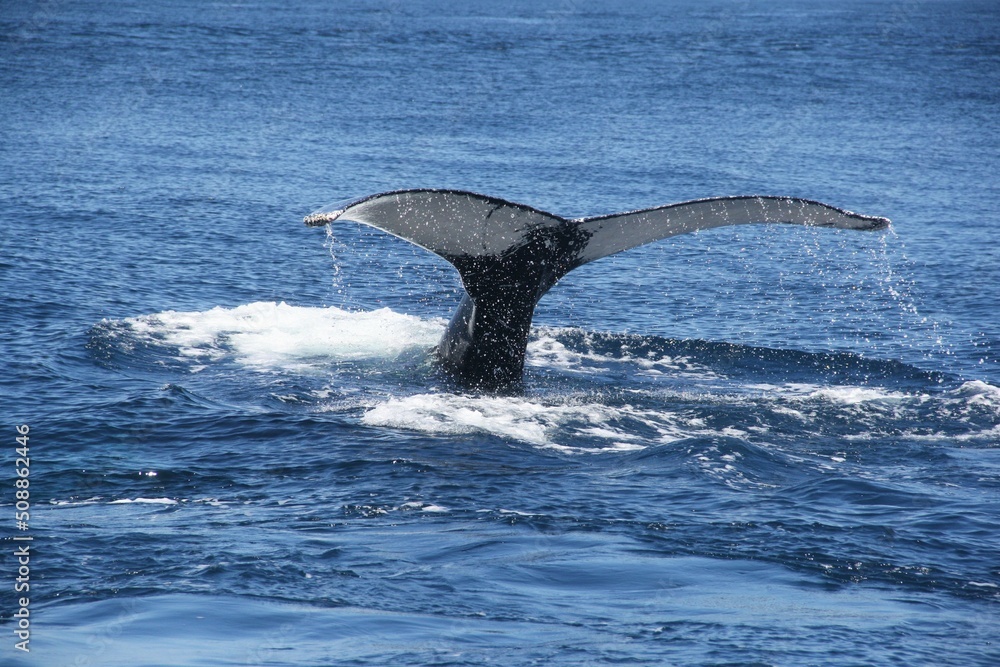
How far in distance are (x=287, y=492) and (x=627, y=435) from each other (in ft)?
8.66

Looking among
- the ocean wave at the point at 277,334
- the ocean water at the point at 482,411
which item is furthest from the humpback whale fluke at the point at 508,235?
the ocean wave at the point at 277,334

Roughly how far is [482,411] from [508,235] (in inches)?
54.6

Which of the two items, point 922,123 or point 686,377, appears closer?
point 686,377

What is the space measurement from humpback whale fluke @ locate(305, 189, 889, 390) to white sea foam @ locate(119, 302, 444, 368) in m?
1.64

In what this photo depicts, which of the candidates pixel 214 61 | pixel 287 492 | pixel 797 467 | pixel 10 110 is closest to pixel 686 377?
pixel 797 467

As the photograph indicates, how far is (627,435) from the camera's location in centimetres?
901

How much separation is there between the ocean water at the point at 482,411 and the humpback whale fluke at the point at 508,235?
1.62ft

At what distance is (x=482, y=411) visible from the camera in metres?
9.40

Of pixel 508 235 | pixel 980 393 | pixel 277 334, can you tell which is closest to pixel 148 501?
pixel 508 235

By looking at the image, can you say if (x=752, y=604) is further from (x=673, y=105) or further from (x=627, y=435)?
(x=673, y=105)

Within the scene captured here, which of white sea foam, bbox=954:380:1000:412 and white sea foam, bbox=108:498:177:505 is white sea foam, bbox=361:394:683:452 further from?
white sea foam, bbox=954:380:1000:412

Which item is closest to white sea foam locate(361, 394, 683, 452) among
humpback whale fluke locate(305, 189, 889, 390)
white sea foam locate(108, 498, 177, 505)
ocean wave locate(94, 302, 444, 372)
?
humpback whale fluke locate(305, 189, 889, 390)

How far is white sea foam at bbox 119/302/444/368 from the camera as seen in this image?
447 inches

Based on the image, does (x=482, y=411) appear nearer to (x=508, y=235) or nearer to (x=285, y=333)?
(x=508, y=235)
